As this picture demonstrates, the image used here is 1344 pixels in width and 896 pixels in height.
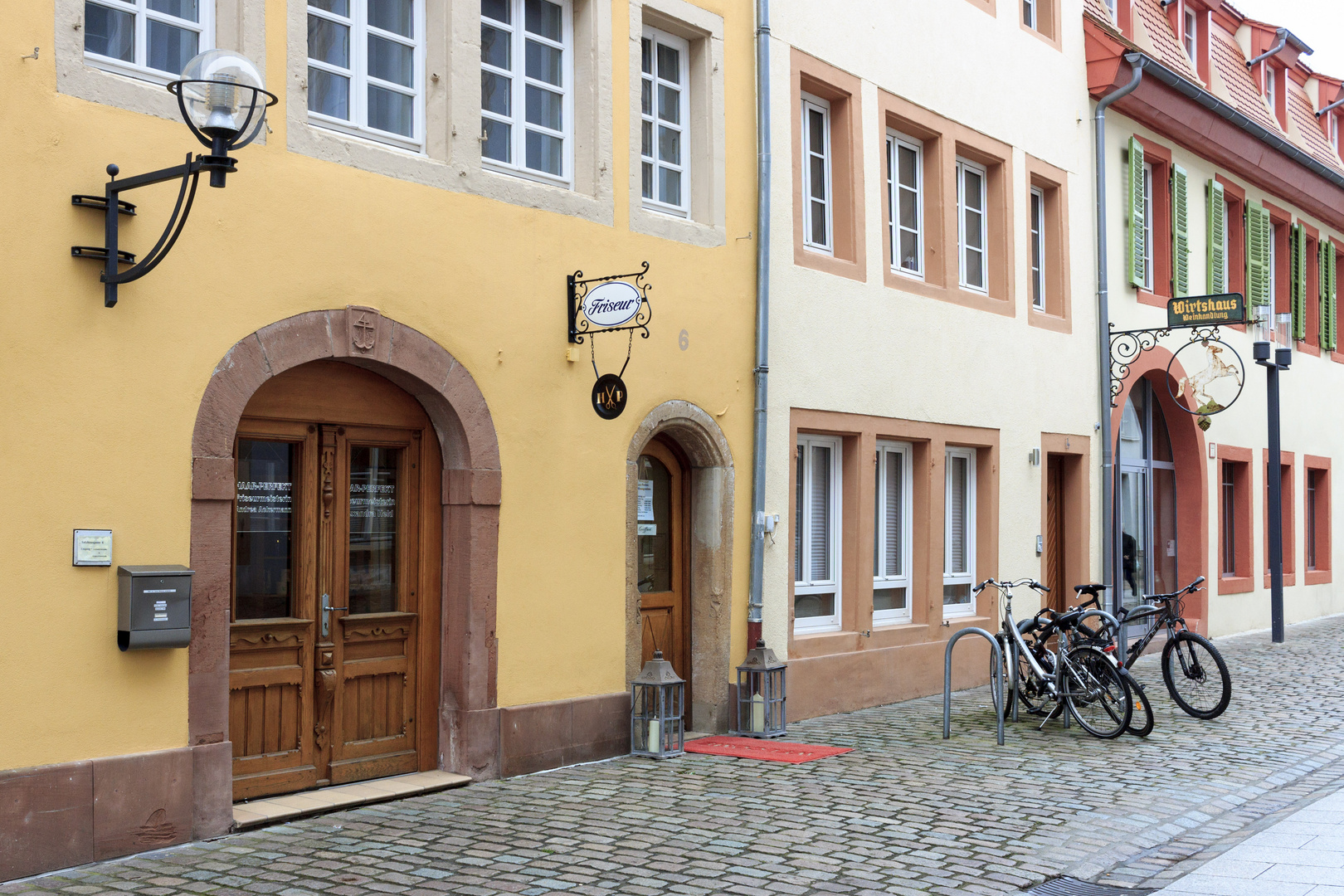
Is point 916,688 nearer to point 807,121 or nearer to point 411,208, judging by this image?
point 807,121

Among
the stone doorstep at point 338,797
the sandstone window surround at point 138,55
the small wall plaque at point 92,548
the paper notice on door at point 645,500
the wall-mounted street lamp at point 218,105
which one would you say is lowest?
the stone doorstep at point 338,797

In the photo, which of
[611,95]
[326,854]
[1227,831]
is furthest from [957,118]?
[326,854]

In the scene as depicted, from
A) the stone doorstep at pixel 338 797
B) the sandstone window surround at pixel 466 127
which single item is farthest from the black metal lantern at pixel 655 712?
the sandstone window surround at pixel 466 127

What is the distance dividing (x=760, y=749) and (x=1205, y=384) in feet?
36.5

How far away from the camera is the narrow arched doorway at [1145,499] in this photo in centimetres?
1720

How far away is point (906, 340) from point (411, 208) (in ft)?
19.0

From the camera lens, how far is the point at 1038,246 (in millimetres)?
15234

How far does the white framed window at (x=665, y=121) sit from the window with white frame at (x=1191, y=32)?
11477mm

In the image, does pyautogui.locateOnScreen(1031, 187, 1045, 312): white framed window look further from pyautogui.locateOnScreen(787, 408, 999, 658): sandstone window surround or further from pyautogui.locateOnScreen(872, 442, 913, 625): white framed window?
pyautogui.locateOnScreen(872, 442, 913, 625): white framed window

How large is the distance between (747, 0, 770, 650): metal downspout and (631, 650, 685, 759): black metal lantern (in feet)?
4.27

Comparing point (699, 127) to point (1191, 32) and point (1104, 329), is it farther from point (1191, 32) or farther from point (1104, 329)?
point (1191, 32)

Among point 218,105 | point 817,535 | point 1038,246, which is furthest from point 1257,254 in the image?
point 218,105

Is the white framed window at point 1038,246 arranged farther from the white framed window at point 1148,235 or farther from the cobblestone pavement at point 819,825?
the cobblestone pavement at point 819,825

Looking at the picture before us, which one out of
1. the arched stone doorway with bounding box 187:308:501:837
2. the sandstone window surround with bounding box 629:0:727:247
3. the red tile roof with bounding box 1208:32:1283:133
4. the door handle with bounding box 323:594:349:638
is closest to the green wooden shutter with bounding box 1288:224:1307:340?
the red tile roof with bounding box 1208:32:1283:133
